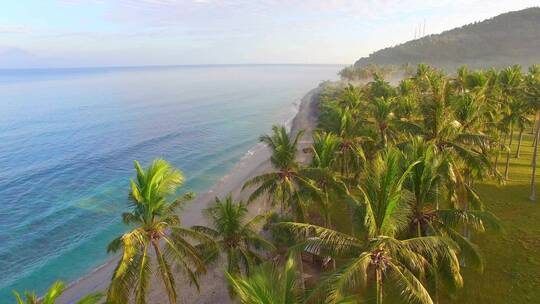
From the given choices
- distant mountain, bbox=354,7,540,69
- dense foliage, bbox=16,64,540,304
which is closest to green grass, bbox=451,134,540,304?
dense foliage, bbox=16,64,540,304

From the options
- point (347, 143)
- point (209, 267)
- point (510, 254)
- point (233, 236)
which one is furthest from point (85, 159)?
point (510, 254)

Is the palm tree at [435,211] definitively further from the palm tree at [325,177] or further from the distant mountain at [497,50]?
the distant mountain at [497,50]

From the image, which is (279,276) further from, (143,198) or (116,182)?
(116,182)

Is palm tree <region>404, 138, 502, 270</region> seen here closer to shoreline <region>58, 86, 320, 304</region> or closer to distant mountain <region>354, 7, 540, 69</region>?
shoreline <region>58, 86, 320, 304</region>

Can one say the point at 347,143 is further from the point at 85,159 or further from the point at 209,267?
the point at 85,159

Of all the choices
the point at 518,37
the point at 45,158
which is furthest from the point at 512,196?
the point at 518,37
